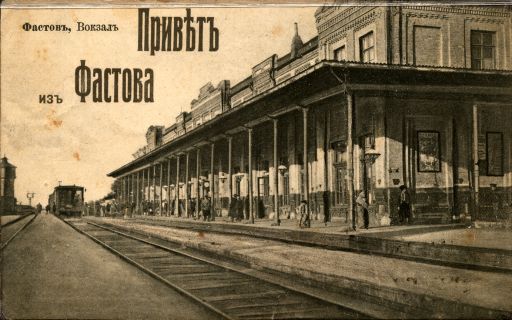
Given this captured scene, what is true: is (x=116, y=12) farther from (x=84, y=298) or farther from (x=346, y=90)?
(x=346, y=90)

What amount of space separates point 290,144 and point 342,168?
5032mm

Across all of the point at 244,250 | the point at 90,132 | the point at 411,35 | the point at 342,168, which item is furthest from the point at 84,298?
the point at 411,35

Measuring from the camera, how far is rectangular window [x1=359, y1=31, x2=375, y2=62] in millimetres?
19703

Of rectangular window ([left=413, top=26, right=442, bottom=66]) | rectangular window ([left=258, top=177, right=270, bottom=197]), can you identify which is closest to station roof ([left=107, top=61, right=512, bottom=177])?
rectangular window ([left=413, top=26, right=442, bottom=66])

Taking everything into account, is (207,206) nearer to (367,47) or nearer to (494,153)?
(367,47)

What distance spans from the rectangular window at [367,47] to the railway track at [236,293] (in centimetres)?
1199

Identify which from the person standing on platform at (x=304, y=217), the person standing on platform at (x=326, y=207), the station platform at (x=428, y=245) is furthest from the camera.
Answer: the person standing on platform at (x=326, y=207)

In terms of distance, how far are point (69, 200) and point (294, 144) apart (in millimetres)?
30004

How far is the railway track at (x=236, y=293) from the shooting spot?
6.17m

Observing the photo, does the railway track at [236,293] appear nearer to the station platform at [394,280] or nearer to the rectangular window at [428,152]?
the station platform at [394,280]

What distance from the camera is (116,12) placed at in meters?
9.75

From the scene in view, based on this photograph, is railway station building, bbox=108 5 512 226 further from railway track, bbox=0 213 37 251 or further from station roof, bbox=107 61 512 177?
railway track, bbox=0 213 37 251

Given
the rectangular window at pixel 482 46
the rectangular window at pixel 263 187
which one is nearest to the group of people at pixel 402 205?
the rectangular window at pixel 482 46

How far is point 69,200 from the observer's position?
4728 cm
